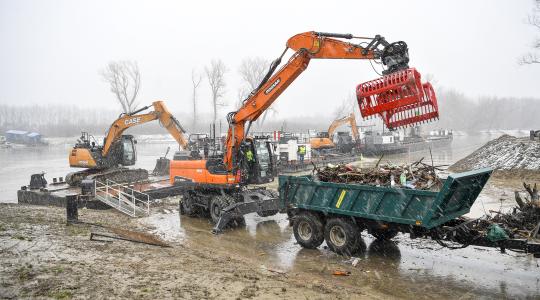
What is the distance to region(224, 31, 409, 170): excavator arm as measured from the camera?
29.5ft

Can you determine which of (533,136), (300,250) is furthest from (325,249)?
(533,136)

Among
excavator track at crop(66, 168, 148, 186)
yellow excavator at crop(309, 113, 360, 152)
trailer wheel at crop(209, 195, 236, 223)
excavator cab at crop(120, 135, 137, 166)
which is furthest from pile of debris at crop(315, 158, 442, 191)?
yellow excavator at crop(309, 113, 360, 152)

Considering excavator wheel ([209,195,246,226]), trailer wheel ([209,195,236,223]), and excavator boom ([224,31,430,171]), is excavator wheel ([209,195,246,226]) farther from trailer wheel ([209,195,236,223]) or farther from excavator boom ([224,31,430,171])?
excavator boom ([224,31,430,171])

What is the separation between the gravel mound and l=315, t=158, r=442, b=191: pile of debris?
15.2m

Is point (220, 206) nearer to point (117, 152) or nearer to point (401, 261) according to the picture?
point (401, 261)

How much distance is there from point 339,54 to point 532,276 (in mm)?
6028

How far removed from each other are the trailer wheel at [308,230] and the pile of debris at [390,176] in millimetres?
895

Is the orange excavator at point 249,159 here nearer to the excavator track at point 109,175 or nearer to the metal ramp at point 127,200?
the metal ramp at point 127,200

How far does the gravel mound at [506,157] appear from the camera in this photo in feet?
70.1

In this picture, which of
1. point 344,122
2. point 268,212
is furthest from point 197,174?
point 344,122

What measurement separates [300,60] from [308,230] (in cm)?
418

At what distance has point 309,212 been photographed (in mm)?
9609

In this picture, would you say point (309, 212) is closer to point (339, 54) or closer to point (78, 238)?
point (339, 54)

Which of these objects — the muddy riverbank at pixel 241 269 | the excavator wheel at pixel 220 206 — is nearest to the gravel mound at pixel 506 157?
the muddy riverbank at pixel 241 269
